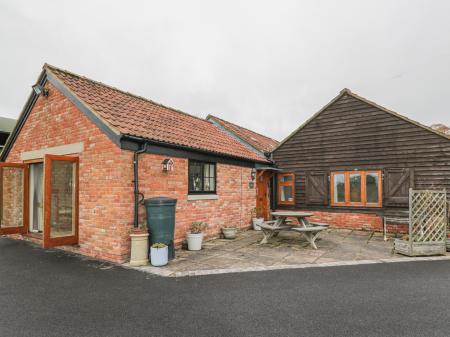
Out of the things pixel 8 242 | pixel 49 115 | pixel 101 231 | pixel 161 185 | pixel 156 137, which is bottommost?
pixel 8 242

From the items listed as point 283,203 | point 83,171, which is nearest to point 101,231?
point 83,171

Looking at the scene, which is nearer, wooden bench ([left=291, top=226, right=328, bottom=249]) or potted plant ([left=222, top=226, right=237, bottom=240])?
wooden bench ([left=291, top=226, right=328, bottom=249])

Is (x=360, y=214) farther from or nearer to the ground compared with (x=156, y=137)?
nearer to the ground

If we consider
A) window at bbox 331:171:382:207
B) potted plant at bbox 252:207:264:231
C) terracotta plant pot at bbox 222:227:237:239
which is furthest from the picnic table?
window at bbox 331:171:382:207

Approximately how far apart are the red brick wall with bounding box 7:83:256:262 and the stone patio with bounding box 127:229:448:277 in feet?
3.24

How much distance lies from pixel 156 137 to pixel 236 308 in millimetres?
4791

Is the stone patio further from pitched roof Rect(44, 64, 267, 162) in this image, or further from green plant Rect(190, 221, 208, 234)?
pitched roof Rect(44, 64, 267, 162)

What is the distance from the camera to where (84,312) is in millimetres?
3926

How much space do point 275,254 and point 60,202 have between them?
7.72m

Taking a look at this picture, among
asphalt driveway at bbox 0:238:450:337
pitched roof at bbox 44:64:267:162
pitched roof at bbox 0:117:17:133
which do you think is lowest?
asphalt driveway at bbox 0:238:450:337

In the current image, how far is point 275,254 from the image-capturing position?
718 centimetres

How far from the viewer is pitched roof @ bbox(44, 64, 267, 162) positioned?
23.2 feet

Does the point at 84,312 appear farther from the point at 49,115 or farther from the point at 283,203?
the point at 283,203

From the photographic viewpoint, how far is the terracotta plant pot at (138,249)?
20.2 feet
